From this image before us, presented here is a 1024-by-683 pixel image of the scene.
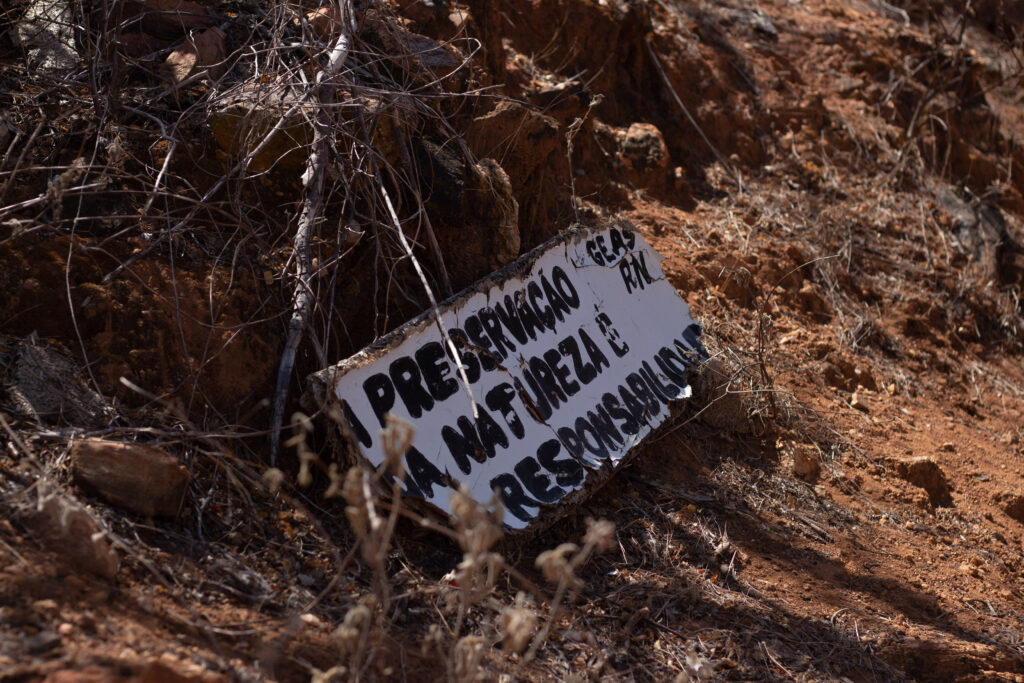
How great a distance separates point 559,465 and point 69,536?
1.49m

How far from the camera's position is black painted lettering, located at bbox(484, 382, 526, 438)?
294 cm

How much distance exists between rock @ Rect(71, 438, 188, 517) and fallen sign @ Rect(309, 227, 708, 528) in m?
0.45

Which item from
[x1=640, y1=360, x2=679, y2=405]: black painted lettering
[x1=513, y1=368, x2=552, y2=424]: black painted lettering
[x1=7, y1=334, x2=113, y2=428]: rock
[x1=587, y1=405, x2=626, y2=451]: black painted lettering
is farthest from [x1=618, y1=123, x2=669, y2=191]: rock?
[x1=7, y1=334, x2=113, y2=428]: rock

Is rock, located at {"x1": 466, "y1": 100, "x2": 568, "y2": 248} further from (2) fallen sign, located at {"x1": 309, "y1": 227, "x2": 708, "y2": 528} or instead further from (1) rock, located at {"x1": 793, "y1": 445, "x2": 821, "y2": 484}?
(1) rock, located at {"x1": 793, "y1": 445, "x2": 821, "y2": 484}

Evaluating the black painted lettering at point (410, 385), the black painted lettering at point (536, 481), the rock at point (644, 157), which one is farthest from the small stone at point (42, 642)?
the rock at point (644, 157)

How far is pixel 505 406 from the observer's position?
2969 millimetres

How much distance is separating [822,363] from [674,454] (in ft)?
4.12

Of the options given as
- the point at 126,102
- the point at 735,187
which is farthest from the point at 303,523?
the point at 735,187

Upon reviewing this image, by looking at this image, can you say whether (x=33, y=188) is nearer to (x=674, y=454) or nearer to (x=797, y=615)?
(x=674, y=454)

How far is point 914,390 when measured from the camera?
4.54 meters

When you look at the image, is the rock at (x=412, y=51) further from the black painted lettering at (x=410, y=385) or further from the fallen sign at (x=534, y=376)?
the black painted lettering at (x=410, y=385)

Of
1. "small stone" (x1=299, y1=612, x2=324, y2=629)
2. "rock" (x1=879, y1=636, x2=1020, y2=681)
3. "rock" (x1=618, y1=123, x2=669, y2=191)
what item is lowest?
"rock" (x1=879, y1=636, x2=1020, y2=681)

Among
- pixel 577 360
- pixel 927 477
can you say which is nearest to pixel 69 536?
pixel 577 360

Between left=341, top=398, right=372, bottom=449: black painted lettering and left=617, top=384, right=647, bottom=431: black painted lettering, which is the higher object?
left=341, top=398, right=372, bottom=449: black painted lettering
